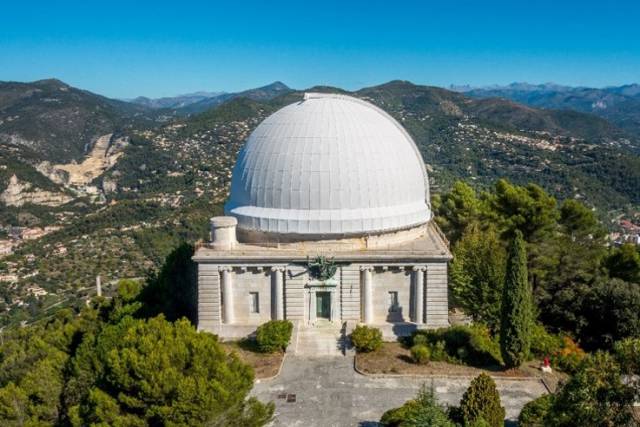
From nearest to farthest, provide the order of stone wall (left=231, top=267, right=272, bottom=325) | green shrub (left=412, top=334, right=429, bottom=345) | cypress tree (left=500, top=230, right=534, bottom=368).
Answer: cypress tree (left=500, top=230, right=534, bottom=368)
green shrub (left=412, top=334, right=429, bottom=345)
stone wall (left=231, top=267, right=272, bottom=325)

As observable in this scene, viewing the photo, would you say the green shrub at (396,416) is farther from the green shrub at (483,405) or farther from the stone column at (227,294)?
the stone column at (227,294)

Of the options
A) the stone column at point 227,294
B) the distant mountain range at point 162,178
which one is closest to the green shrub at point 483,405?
the stone column at point 227,294

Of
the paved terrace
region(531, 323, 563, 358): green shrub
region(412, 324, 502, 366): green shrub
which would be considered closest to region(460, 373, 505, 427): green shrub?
the paved terrace

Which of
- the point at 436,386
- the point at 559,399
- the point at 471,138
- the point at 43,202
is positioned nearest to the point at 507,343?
the point at 436,386

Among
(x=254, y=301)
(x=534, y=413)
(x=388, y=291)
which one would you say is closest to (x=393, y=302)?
(x=388, y=291)

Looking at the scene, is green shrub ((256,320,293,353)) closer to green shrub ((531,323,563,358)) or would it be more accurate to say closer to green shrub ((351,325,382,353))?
green shrub ((351,325,382,353))

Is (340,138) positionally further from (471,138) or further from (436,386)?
(471,138)
